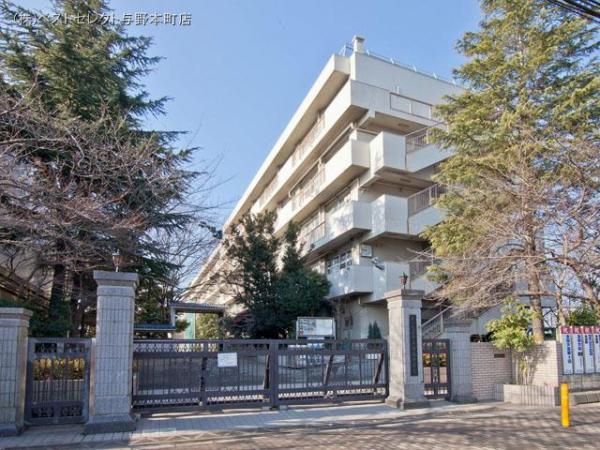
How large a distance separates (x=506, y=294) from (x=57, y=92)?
15247mm

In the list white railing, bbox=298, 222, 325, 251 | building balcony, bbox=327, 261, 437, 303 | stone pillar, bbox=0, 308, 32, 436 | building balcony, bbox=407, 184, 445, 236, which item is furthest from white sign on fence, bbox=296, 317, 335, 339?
stone pillar, bbox=0, 308, 32, 436

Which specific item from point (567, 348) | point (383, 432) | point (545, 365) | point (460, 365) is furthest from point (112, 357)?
point (567, 348)

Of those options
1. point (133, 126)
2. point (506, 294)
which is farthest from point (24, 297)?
point (506, 294)

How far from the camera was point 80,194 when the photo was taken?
38.1ft

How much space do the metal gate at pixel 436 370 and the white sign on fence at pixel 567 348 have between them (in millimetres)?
3165

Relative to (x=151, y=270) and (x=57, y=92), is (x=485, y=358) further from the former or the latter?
(x=57, y=92)

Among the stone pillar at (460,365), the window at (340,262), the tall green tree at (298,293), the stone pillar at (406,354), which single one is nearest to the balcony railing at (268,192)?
the window at (340,262)

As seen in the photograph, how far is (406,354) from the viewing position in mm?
11766

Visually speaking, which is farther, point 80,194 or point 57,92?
point 57,92

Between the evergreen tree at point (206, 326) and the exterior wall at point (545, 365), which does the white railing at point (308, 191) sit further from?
the exterior wall at point (545, 365)

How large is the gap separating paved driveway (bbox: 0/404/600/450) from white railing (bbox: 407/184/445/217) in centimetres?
1353

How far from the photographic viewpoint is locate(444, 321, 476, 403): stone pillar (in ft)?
41.0

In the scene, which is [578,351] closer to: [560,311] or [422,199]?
[560,311]

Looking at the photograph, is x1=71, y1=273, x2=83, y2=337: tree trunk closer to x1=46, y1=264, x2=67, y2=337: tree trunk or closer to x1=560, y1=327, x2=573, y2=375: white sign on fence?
x1=46, y1=264, x2=67, y2=337: tree trunk
